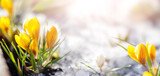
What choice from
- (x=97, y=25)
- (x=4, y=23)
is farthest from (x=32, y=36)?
(x=97, y=25)

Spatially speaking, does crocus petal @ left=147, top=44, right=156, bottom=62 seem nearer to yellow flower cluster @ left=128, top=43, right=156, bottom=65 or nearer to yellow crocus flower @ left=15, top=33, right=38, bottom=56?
yellow flower cluster @ left=128, top=43, right=156, bottom=65

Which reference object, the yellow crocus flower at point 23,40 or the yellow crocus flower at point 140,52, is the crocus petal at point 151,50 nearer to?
the yellow crocus flower at point 140,52

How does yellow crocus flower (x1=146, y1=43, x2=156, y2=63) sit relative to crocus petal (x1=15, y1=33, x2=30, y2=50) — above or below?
below

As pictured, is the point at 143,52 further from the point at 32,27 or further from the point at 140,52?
the point at 32,27

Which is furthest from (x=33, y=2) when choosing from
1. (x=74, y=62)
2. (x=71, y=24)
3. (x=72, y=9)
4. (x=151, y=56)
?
(x=151, y=56)

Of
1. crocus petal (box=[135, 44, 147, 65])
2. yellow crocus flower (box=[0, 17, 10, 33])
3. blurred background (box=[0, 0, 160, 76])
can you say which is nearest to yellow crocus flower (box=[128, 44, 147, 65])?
crocus petal (box=[135, 44, 147, 65])

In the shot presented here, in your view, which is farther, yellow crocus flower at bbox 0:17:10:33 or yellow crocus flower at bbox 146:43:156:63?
yellow crocus flower at bbox 0:17:10:33
